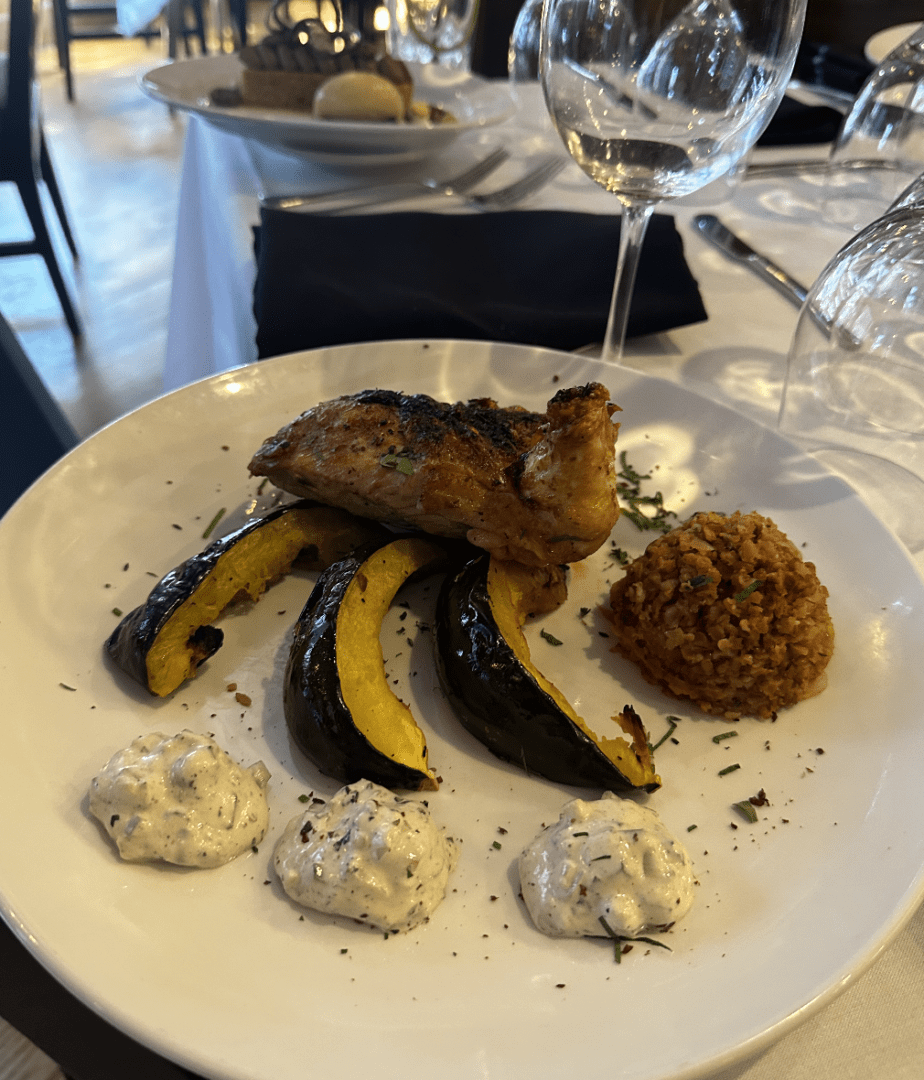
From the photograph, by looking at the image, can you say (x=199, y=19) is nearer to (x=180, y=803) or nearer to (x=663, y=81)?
(x=663, y=81)

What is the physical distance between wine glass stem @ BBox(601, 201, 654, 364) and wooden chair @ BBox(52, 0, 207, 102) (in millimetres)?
10591

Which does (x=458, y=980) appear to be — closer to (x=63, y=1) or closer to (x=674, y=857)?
(x=674, y=857)

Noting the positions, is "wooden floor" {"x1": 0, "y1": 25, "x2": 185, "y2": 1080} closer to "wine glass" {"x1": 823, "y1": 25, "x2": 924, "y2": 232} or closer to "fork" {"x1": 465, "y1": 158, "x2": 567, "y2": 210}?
"fork" {"x1": 465, "y1": 158, "x2": 567, "y2": 210}

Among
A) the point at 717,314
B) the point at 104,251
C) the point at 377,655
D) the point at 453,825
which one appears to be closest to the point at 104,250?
the point at 104,251

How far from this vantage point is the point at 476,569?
53.0 inches

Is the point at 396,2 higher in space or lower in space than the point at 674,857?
higher

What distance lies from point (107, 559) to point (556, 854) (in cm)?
94

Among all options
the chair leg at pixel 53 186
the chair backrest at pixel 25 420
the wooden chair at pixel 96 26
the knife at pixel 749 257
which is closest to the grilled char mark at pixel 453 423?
the chair backrest at pixel 25 420

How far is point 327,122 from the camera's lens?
2.44 meters

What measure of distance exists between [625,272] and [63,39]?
37.3 ft

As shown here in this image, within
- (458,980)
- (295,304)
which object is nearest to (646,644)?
(458,980)

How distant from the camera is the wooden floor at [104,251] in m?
5.30

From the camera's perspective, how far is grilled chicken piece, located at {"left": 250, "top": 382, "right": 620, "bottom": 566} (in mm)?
1285

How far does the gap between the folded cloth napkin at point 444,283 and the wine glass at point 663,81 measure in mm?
465
